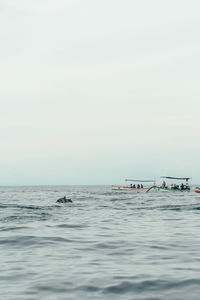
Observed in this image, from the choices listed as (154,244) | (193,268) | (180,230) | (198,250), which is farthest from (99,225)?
(193,268)

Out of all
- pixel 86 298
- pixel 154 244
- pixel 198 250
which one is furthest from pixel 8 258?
pixel 198 250

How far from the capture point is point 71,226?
18453 millimetres

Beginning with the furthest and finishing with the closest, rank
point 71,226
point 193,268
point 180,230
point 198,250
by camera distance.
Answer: point 71,226 → point 180,230 → point 198,250 → point 193,268

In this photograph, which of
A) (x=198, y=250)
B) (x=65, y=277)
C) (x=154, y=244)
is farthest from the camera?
(x=154, y=244)

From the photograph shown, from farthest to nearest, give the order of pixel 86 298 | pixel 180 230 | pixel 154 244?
pixel 180 230, pixel 154 244, pixel 86 298

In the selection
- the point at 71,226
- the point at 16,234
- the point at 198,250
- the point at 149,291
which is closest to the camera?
the point at 149,291

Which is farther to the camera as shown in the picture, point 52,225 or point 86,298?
point 52,225

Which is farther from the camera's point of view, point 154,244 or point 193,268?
point 154,244

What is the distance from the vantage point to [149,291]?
7.37 meters

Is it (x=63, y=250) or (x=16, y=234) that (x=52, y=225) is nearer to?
(x=16, y=234)

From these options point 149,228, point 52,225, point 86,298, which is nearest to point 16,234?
point 52,225

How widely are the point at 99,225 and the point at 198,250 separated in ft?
25.9

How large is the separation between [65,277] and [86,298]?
63.0 inches

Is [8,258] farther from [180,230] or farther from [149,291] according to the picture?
[180,230]
